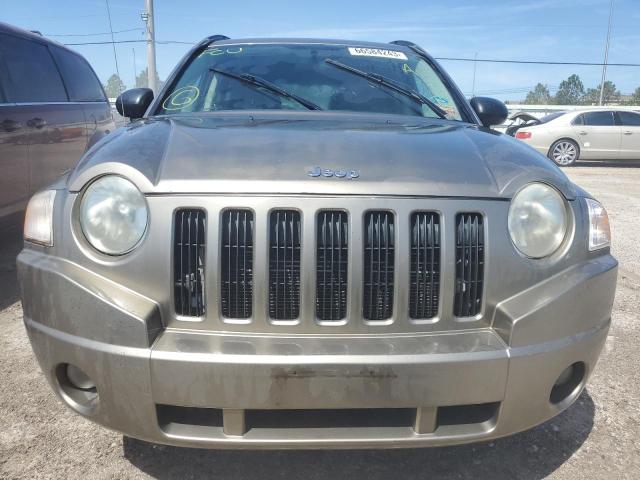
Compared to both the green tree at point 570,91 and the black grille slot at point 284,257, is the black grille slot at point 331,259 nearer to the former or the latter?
the black grille slot at point 284,257

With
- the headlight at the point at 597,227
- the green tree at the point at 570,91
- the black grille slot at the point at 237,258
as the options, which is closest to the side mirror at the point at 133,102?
the black grille slot at the point at 237,258

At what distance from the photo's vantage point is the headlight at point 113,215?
1771 millimetres

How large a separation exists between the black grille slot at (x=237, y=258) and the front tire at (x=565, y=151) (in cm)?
1417

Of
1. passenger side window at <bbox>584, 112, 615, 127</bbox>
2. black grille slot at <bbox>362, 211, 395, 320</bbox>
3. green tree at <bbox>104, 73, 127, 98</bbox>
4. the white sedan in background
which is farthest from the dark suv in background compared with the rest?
passenger side window at <bbox>584, 112, 615, 127</bbox>

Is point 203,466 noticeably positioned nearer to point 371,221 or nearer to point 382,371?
point 382,371

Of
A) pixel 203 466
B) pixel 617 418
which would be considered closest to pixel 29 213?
pixel 203 466

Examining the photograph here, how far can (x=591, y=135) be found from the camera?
14.2m

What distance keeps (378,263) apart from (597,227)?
88 cm

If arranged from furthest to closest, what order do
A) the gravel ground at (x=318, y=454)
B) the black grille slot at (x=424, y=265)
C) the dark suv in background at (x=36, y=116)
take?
the dark suv in background at (x=36, y=116)
the gravel ground at (x=318, y=454)
the black grille slot at (x=424, y=265)

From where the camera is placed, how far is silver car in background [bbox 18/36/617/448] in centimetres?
167

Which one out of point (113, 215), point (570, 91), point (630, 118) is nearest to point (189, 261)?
point (113, 215)

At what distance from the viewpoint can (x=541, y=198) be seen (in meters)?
1.90

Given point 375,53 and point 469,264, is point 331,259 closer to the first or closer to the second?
point 469,264

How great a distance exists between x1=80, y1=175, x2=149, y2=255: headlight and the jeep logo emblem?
55 cm
